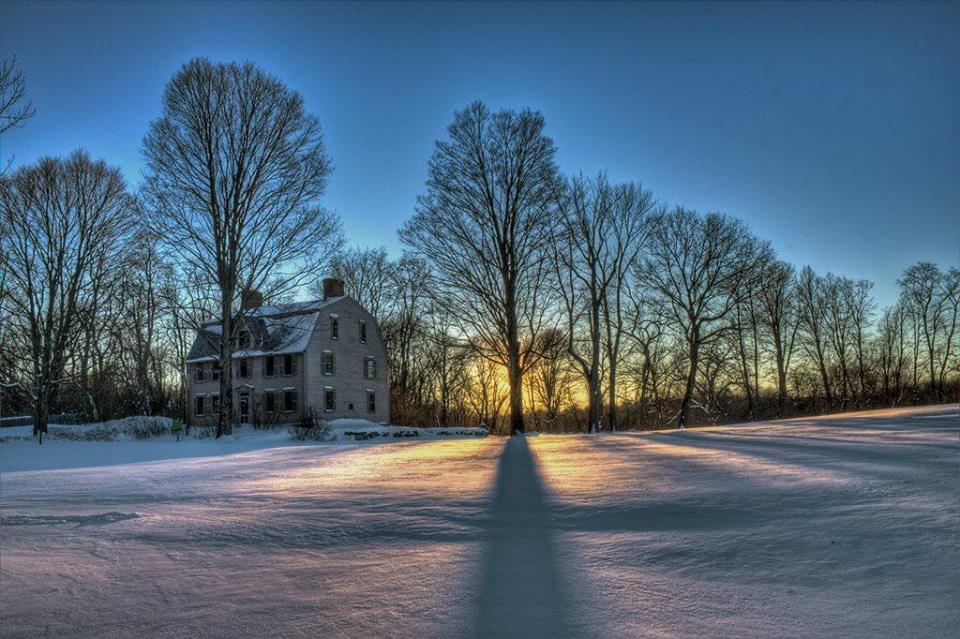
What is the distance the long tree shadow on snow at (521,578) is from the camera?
7.23ft

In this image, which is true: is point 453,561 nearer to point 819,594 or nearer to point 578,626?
point 578,626

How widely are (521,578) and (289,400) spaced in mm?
35413

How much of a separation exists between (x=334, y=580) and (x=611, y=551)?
1436 millimetres

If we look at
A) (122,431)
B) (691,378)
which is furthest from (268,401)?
(691,378)

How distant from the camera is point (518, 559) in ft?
9.84

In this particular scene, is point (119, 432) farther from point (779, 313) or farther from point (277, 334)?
point (779, 313)

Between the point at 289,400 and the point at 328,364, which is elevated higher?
the point at 328,364

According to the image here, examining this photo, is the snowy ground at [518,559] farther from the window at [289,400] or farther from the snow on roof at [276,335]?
the snow on roof at [276,335]

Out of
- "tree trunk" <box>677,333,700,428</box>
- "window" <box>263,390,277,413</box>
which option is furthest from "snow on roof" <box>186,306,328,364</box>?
"tree trunk" <box>677,333,700,428</box>

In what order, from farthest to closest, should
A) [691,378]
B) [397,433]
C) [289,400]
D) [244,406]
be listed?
[244,406], [289,400], [691,378], [397,433]

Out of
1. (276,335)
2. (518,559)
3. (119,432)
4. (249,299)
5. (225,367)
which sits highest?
(276,335)

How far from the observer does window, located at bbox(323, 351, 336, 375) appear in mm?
37188

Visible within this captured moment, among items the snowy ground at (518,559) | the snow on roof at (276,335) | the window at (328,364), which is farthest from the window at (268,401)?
the snowy ground at (518,559)

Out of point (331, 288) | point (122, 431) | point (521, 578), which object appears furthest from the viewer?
point (331, 288)
